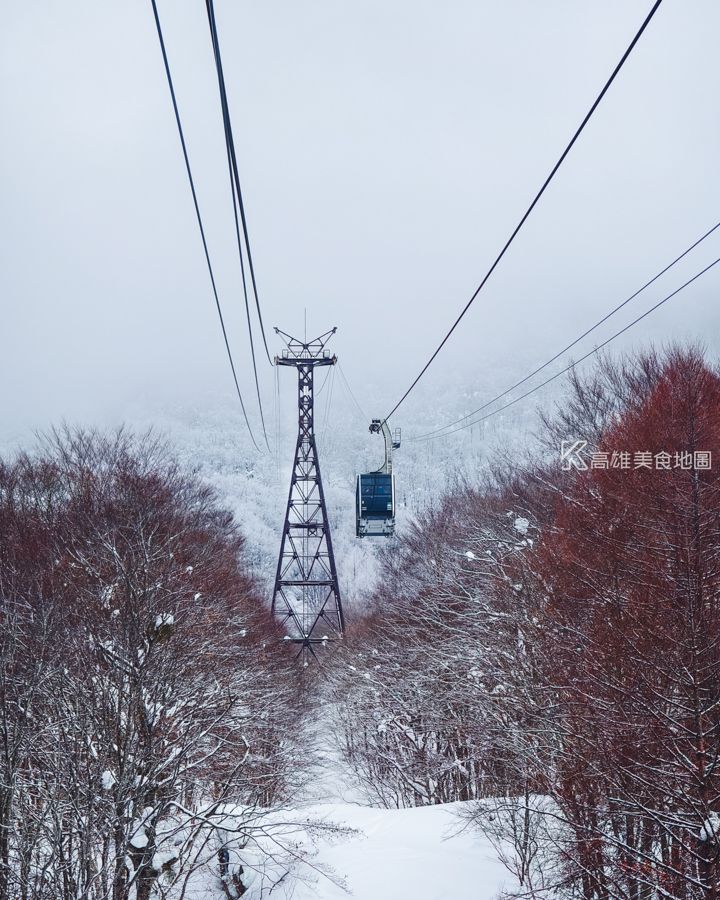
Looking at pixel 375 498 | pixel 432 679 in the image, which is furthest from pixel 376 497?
pixel 432 679

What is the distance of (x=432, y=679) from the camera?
774 inches

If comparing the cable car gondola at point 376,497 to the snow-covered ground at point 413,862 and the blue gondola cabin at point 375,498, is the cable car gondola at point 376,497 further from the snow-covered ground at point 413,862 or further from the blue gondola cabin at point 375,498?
the snow-covered ground at point 413,862

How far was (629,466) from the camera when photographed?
12.9 metres

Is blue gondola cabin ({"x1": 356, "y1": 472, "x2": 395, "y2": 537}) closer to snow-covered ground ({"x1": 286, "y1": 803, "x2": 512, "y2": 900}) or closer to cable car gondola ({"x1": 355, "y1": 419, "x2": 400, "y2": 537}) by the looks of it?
cable car gondola ({"x1": 355, "y1": 419, "x2": 400, "y2": 537})

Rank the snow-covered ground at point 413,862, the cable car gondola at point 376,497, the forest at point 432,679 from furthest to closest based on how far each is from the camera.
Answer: the cable car gondola at point 376,497
the snow-covered ground at point 413,862
the forest at point 432,679

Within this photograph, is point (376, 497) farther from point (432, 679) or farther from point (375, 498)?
point (432, 679)

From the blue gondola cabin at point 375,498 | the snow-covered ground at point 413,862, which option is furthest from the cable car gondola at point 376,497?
the snow-covered ground at point 413,862

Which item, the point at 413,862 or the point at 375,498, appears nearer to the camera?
the point at 413,862

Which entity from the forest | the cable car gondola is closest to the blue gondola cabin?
the cable car gondola

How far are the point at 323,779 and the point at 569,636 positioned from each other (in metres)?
19.3

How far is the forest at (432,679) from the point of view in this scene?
8.12m

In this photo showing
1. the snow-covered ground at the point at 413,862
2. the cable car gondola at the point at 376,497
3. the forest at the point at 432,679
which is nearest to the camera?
the forest at the point at 432,679

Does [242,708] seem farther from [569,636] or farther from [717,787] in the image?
[717,787]

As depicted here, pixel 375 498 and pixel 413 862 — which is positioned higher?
pixel 375 498
